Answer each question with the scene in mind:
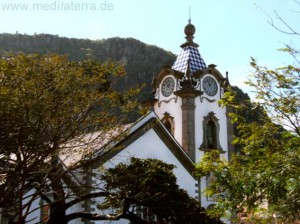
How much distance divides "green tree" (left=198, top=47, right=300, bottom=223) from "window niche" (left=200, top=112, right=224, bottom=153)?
18.8 meters

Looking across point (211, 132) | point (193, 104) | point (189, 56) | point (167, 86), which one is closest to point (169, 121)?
point (193, 104)

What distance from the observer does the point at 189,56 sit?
2983 centimetres

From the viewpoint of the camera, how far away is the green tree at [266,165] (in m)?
7.68

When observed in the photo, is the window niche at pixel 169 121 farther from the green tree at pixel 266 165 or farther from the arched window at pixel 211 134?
the green tree at pixel 266 165

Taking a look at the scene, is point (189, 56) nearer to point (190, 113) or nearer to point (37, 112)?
point (190, 113)

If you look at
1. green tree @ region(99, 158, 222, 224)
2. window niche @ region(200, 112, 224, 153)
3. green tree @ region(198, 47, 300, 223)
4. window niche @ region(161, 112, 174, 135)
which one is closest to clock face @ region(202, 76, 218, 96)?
window niche @ region(200, 112, 224, 153)

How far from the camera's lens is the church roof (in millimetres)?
29562

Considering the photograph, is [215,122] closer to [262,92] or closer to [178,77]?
[178,77]

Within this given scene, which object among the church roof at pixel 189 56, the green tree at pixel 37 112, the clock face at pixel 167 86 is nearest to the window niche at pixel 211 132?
the clock face at pixel 167 86

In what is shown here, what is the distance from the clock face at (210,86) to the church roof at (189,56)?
861 mm

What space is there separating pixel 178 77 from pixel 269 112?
65.0ft

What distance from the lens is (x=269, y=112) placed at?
8984 millimetres

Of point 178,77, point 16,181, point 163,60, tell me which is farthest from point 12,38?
point 16,181

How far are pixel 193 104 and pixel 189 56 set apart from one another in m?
3.53
